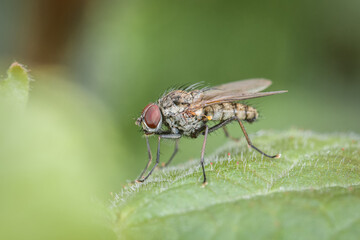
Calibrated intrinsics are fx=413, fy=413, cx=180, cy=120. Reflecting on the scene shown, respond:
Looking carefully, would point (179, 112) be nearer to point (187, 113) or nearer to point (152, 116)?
point (187, 113)

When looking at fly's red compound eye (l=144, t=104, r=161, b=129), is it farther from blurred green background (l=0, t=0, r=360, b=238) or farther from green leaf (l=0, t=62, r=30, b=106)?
green leaf (l=0, t=62, r=30, b=106)

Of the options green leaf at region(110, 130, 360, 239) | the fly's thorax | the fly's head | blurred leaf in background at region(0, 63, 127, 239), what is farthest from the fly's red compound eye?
blurred leaf in background at region(0, 63, 127, 239)

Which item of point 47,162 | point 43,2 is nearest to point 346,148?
point 47,162

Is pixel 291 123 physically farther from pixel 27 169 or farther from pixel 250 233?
pixel 27 169

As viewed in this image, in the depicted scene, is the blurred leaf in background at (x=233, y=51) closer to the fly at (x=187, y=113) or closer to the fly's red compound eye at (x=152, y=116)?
the fly at (x=187, y=113)

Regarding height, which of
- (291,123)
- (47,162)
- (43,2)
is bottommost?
(291,123)
